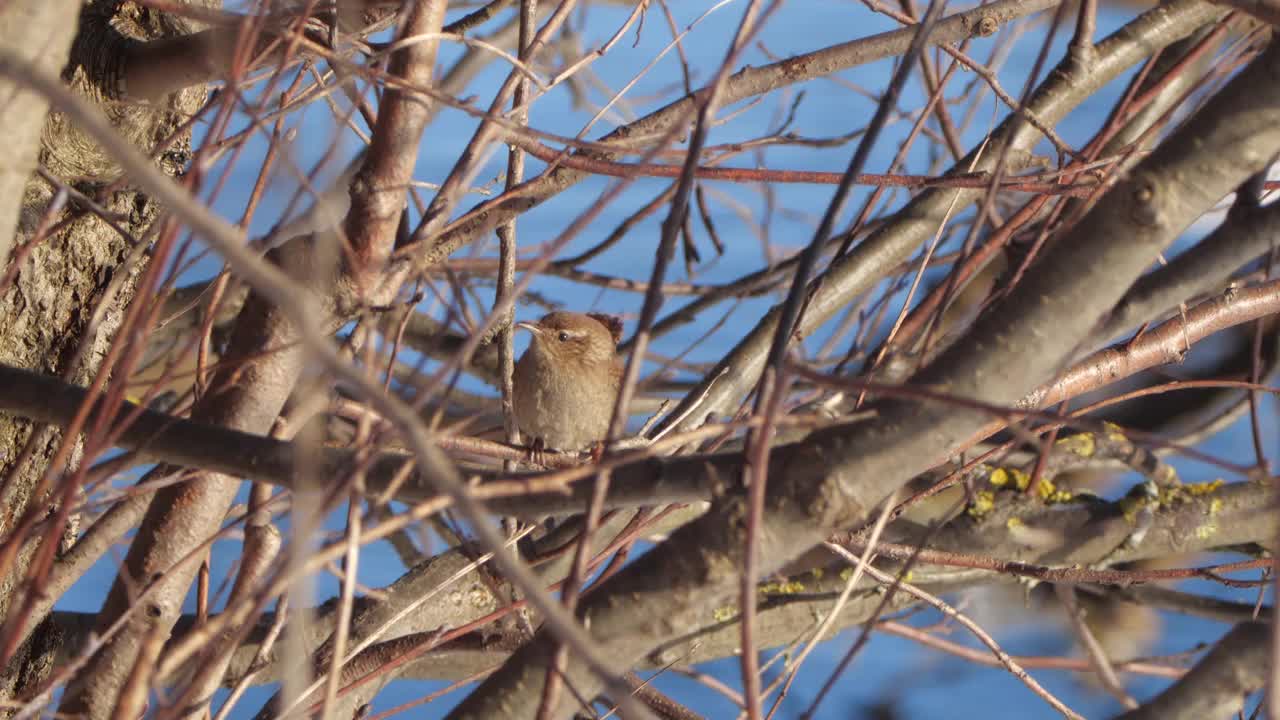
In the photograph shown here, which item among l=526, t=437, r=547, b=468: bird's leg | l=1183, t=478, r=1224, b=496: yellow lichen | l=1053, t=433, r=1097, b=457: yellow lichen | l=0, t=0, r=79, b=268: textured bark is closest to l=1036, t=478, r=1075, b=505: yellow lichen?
l=1053, t=433, r=1097, b=457: yellow lichen

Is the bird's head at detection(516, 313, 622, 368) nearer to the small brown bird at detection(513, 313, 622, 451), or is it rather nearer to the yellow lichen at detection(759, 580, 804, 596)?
the small brown bird at detection(513, 313, 622, 451)

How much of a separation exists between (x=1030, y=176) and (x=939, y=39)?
0.33 m

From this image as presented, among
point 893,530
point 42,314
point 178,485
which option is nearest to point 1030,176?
point 893,530

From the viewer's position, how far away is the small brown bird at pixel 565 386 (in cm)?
382

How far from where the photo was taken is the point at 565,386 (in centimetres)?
382

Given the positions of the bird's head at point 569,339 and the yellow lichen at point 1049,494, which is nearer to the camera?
the yellow lichen at point 1049,494

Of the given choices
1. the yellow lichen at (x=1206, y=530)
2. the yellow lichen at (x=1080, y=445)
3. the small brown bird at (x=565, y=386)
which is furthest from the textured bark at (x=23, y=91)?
the yellow lichen at (x=1206, y=530)

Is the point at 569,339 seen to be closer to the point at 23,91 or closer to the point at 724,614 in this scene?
the point at 724,614

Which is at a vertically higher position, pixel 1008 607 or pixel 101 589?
pixel 101 589

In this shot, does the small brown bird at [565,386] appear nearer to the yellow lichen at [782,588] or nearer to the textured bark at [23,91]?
the yellow lichen at [782,588]

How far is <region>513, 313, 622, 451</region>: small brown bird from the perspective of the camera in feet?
12.5

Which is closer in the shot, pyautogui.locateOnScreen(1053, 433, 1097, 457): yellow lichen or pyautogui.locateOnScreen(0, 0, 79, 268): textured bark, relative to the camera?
pyautogui.locateOnScreen(0, 0, 79, 268): textured bark

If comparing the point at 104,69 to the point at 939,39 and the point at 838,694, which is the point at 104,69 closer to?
the point at 939,39

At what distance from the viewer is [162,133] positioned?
2633 millimetres
